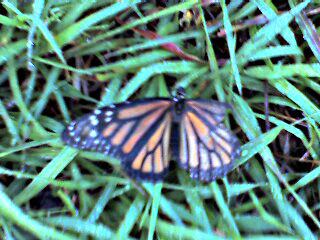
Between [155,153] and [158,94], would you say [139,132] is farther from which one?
[158,94]

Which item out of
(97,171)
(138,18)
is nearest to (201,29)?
(138,18)

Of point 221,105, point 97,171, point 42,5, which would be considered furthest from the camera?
point 97,171

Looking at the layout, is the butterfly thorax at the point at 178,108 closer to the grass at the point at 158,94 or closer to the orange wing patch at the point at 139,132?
the orange wing patch at the point at 139,132

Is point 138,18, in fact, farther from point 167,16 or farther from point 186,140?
point 186,140

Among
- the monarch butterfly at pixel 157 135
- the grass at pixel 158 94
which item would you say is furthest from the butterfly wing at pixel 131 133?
the grass at pixel 158 94

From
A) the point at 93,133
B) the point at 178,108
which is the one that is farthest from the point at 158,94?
the point at 93,133

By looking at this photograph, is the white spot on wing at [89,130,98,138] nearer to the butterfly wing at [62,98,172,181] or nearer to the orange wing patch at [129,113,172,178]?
the butterfly wing at [62,98,172,181]

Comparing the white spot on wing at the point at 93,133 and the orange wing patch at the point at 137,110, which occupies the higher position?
the orange wing patch at the point at 137,110
